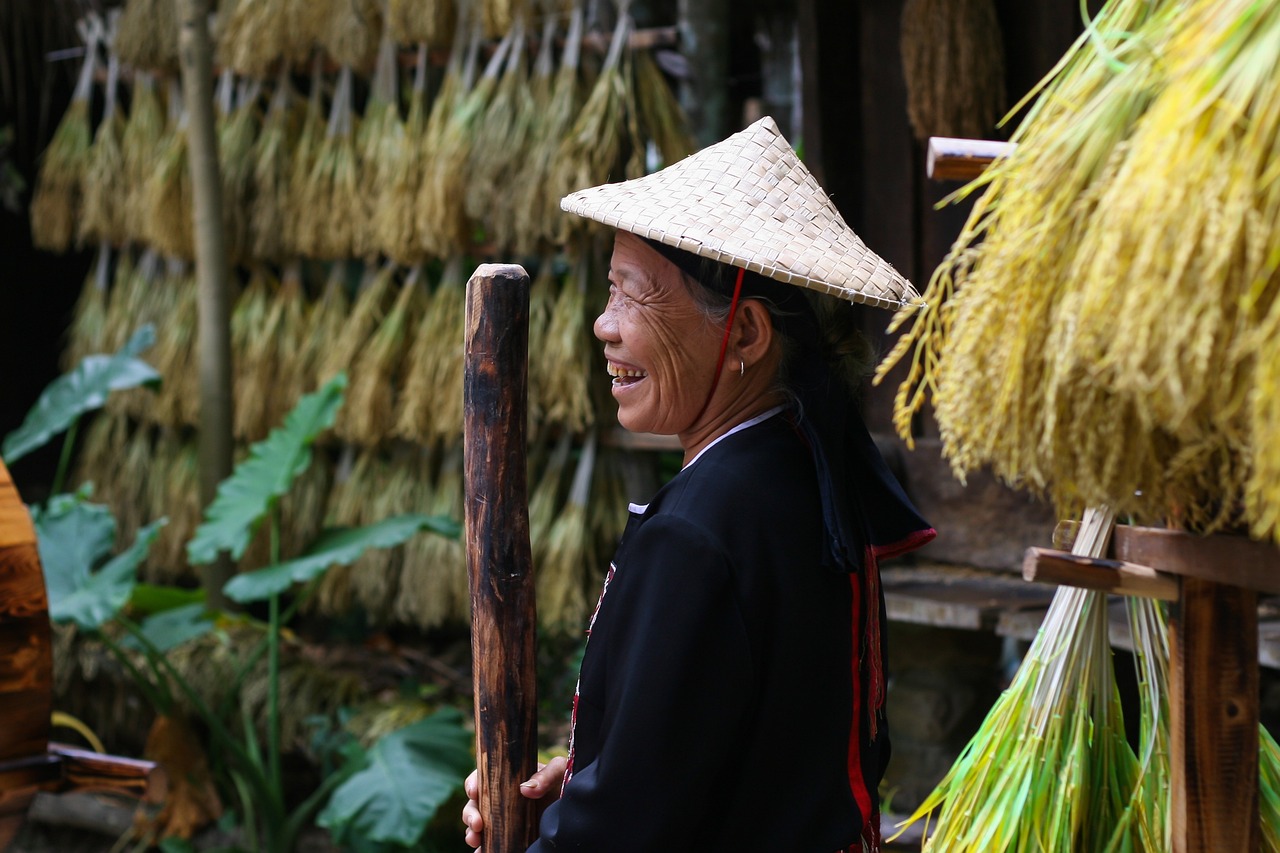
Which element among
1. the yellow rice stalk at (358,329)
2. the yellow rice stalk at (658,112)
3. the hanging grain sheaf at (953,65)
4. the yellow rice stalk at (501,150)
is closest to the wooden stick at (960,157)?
the hanging grain sheaf at (953,65)

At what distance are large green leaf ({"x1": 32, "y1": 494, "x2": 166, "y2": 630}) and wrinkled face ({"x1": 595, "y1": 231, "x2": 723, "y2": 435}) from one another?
86.5 inches

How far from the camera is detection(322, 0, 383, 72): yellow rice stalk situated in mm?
4039

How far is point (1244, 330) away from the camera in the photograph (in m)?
0.89

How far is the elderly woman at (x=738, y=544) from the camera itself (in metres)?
1.25

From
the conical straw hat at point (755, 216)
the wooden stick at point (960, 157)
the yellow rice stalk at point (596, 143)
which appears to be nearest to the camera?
the conical straw hat at point (755, 216)

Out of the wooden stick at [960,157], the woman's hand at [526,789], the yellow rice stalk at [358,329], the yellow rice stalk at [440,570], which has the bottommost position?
the yellow rice stalk at [440,570]

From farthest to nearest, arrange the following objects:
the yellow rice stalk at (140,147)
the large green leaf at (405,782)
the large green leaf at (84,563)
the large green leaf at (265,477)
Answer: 1. the yellow rice stalk at (140,147)
2. the large green leaf at (265,477)
3. the large green leaf at (84,563)
4. the large green leaf at (405,782)

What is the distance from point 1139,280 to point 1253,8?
9.8 inches

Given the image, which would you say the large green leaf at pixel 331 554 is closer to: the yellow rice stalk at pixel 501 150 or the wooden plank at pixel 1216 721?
the yellow rice stalk at pixel 501 150

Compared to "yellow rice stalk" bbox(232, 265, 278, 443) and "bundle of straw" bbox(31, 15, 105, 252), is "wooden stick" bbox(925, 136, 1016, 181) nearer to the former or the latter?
"yellow rice stalk" bbox(232, 265, 278, 443)

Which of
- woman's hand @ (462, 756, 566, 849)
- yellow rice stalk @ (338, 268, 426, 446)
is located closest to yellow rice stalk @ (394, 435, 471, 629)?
yellow rice stalk @ (338, 268, 426, 446)

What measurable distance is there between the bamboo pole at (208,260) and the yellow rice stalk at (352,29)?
41 centimetres

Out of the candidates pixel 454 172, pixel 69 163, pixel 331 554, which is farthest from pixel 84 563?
pixel 69 163

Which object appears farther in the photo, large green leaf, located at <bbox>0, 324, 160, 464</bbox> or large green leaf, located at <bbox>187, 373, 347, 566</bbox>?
large green leaf, located at <bbox>0, 324, 160, 464</bbox>
